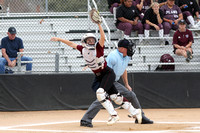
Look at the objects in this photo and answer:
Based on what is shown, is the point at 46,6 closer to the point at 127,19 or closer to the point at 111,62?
the point at 127,19

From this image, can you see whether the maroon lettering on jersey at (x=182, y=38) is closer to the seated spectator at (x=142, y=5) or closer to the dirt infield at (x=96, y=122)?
the seated spectator at (x=142, y=5)

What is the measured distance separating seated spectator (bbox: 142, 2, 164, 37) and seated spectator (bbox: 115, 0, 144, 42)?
0.20 meters

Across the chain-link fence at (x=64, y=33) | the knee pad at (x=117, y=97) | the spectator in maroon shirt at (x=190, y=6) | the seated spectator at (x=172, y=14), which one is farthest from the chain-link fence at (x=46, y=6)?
the knee pad at (x=117, y=97)

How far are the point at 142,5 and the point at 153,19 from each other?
990mm

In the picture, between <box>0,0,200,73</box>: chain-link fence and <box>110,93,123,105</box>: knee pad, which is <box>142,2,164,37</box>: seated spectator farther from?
<box>110,93,123,105</box>: knee pad

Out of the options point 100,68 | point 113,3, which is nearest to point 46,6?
point 113,3

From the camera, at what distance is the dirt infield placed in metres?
7.29

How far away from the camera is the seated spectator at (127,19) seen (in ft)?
43.7

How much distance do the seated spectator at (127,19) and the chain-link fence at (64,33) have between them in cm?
36

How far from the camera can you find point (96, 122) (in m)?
8.76

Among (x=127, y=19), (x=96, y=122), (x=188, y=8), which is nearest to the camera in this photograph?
(x=96, y=122)

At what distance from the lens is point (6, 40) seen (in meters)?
12.1

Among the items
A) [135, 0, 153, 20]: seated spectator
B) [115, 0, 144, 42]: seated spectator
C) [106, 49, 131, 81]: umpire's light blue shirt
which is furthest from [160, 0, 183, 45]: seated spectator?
[106, 49, 131, 81]: umpire's light blue shirt

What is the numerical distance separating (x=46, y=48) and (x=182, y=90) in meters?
4.34
